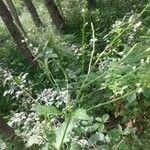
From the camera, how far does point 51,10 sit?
35.9ft

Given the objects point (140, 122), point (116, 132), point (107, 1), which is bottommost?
point (107, 1)

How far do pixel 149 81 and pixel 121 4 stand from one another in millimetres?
8628

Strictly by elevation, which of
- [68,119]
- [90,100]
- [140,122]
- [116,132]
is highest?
[68,119]

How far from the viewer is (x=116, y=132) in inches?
117

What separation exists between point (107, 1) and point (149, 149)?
9.29 metres

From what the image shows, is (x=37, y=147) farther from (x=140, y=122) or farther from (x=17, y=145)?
(x=140, y=122)

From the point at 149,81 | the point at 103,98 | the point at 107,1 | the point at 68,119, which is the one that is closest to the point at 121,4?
the point at 107,1

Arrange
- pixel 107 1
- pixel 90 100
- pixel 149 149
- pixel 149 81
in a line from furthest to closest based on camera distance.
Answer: pixel 107 1 → pixel 90 100 → pixel 149 149 → pixel 149 81

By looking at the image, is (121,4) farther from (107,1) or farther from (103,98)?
(103,98)

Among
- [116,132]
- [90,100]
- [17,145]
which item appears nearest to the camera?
[116,132]

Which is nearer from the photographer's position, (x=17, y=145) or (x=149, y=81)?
(x=149, y=81)

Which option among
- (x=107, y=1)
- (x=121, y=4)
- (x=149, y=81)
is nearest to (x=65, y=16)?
(x=107, y=1)

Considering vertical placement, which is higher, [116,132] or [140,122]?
[116,132]

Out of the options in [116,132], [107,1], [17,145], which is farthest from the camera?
[107,1]
